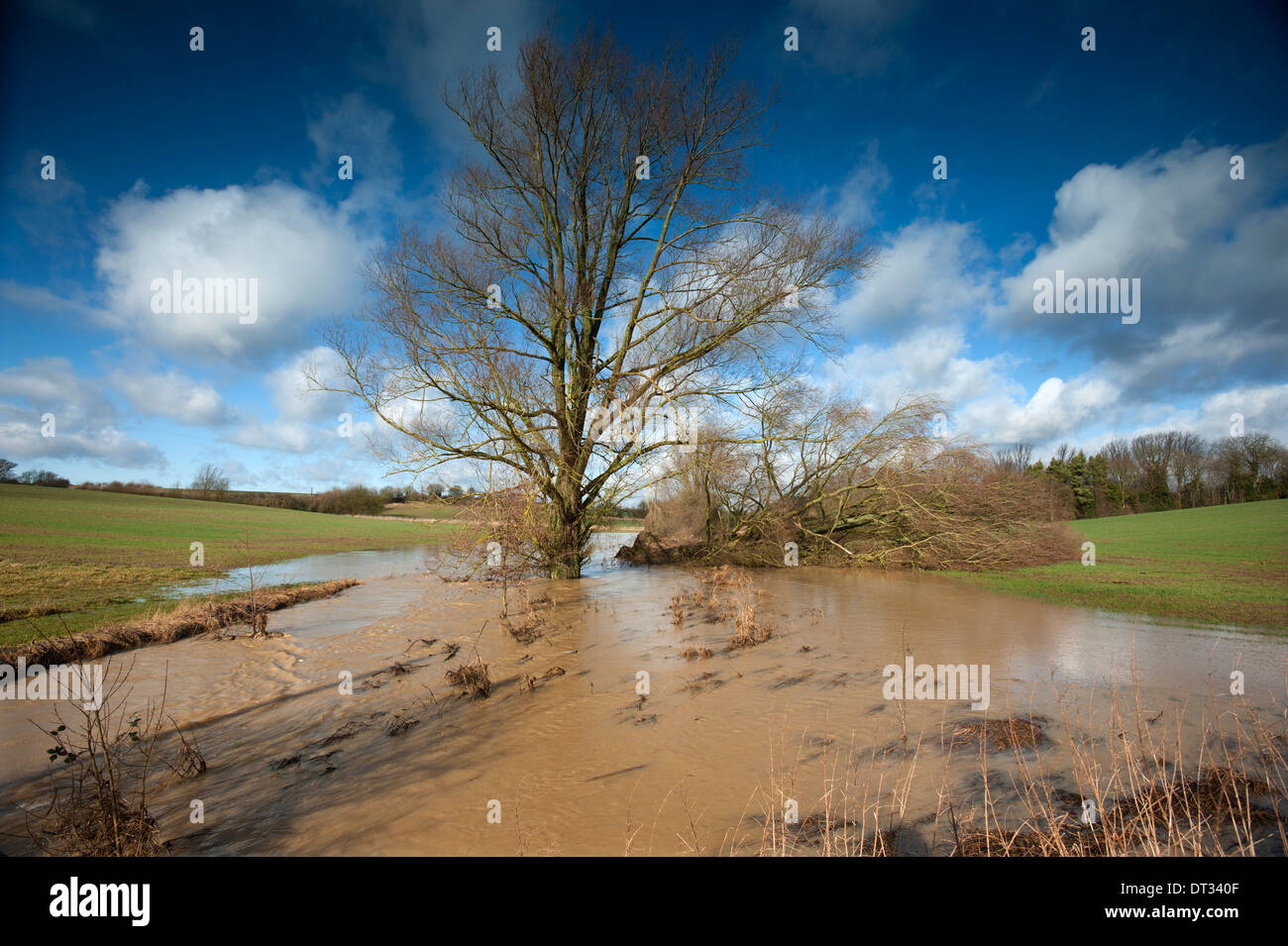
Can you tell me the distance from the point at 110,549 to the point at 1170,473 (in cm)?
8770

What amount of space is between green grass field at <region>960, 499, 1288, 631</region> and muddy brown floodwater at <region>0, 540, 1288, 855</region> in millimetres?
1448

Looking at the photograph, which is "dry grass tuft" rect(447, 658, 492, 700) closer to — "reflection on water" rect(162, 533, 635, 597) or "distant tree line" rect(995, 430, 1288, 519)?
"reflection on water" rect(162, 533, 635, 597)

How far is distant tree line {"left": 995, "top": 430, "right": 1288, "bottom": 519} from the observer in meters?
49.8

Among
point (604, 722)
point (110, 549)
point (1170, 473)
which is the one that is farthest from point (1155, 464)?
point (110, 549)

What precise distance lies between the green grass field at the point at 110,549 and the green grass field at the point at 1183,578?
59.6 feet

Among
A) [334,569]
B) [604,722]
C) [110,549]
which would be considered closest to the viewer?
[604,722]

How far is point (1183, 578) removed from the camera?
1403 centimetres

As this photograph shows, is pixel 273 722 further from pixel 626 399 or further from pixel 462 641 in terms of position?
pixel 626 399

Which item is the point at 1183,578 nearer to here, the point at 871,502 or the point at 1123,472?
the point at 871,502

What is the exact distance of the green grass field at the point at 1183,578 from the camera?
1049cm

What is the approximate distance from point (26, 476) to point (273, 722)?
3051 inches

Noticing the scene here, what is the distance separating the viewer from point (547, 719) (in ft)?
20.2
